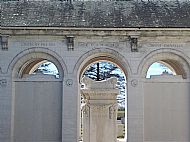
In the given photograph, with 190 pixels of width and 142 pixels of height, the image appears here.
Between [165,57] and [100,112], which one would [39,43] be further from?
[165,57]

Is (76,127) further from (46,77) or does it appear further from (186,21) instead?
(186,21)

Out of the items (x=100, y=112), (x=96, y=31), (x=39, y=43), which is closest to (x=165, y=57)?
(x=96, y=31)

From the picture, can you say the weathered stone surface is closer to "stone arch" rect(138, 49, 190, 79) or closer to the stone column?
"stone arch" rect(138, 49, 190, 79)

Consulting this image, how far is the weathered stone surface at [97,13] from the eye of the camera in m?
17.6

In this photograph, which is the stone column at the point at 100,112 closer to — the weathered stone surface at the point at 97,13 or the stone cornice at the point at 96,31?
the stone cornice at the point at 96,31

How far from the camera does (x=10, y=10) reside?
1897cm

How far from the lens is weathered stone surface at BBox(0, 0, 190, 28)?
57.9ft

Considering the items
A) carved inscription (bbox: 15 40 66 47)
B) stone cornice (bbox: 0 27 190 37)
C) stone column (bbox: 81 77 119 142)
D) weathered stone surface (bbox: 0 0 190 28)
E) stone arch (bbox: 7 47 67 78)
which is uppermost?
weathered stone surface (bbox: 0 0 190 28)

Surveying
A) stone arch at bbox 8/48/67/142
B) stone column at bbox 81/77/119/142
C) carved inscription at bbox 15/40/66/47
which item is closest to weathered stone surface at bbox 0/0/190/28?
carved inscription at bbox 15/40/66/47

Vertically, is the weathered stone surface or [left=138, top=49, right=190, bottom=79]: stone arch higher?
the weathered stone surface

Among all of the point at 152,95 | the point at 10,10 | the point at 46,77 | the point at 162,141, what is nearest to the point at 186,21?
the point at 152,95

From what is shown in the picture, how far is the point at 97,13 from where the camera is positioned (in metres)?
18.6

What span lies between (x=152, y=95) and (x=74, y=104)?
337 centimetres

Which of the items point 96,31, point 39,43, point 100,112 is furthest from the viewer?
point 100,112
